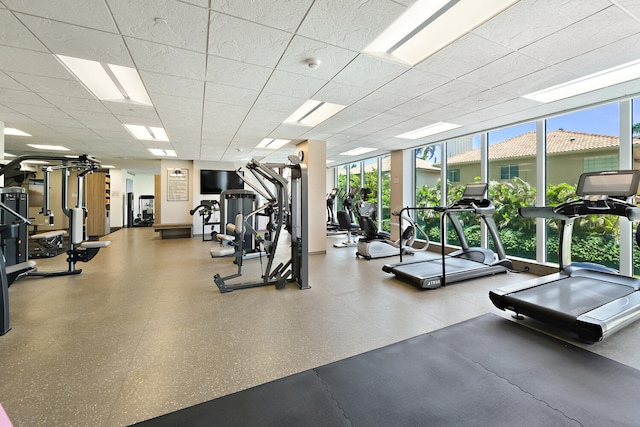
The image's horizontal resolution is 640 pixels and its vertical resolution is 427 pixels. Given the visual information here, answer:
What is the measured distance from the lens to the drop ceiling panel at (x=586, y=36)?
6.98ft

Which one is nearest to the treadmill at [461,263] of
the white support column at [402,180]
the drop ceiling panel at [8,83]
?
the white support column at [402,180]

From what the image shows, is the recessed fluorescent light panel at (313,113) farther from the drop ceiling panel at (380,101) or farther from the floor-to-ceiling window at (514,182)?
the floor-to-ceiling window at (514,182)

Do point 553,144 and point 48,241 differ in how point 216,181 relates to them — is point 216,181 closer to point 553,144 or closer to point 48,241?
point 48,241

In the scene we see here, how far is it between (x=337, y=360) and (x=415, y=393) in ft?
1.96

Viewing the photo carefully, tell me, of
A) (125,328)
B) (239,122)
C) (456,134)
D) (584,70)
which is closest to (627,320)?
(584,70)

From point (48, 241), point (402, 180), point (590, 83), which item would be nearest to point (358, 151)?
point (402, 180)

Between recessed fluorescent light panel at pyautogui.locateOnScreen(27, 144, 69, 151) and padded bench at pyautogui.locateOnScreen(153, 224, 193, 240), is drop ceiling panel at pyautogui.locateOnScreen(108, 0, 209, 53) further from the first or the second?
padded bench at pyautogui.locateOnScreen(153, 224, 193, 240)

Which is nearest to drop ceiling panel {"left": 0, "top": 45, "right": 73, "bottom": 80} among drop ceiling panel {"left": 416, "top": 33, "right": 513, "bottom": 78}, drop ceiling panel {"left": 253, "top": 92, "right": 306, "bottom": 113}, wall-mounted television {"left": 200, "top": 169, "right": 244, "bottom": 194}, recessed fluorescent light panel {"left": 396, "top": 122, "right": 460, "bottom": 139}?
drop ceiling panel {"left": 253, "top": 92, "right": 306, "bottom": 113}

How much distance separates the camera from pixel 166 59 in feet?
8.84

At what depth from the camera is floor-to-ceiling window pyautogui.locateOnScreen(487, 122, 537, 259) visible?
16.1 ft

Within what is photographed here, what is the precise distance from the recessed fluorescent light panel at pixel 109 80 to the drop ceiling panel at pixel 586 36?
4100 mm

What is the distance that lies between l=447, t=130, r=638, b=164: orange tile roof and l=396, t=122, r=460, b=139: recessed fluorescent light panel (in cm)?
103

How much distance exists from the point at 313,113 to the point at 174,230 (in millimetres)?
6859

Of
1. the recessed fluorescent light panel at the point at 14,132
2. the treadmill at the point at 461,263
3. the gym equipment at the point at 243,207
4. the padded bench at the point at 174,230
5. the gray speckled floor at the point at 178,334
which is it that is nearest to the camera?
the gray speckled floor at the point at 178,334
